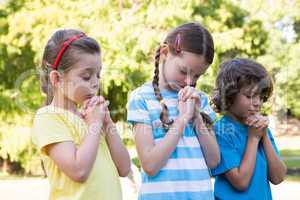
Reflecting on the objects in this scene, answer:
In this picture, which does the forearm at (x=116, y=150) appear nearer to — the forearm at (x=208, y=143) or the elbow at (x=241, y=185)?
the forearm at (x=208, y=143)

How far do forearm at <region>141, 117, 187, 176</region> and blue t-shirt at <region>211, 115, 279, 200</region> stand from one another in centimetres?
39

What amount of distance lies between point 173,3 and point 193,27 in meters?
6.19

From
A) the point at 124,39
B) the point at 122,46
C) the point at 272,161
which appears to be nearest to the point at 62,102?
the point at 272,161

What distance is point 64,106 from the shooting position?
2.48 meters

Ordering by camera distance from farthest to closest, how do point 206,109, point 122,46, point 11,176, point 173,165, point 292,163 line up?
point 292,163 < point 11,176 < point 122,46 < point 206,109 < point 173,165

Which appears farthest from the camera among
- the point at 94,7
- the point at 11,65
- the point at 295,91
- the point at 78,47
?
the point at 295,91

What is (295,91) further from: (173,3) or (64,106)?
(64,106)

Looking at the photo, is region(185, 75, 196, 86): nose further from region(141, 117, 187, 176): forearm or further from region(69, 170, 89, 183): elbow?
region(69, 170, 89, 183): elbow

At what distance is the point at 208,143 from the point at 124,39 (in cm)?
621

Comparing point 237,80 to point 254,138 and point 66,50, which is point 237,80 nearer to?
point 254,138

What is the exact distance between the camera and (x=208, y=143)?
105 inches

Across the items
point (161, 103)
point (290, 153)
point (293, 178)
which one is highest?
point (161, 103)

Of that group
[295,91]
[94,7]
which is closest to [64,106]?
[94,7]

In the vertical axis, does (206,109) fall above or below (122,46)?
above
